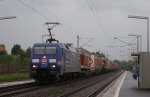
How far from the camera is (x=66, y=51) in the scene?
36.4m

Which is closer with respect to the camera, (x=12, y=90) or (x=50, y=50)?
(x=12, y=90)

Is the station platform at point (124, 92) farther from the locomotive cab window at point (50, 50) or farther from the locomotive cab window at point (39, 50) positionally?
the locomotive cab window at point (39, 50)

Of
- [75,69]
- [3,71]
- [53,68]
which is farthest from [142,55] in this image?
[3,71]

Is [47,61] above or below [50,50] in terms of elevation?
below

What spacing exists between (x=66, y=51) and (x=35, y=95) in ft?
46.4

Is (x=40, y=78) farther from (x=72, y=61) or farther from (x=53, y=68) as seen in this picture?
(x=72, y=61)

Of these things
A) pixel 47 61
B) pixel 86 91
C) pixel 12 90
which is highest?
pixel 47 61

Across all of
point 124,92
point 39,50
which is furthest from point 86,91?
point 39,50

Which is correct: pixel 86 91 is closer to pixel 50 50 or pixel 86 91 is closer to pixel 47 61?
pixel 47 61

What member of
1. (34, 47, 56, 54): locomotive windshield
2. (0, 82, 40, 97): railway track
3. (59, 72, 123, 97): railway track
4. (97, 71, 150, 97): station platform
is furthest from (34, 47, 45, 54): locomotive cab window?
(97, 71, 150, 97): station platform

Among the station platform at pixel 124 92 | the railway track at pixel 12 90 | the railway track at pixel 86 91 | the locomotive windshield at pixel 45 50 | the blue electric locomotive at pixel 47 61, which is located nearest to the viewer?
the railway track at pixel 12 90

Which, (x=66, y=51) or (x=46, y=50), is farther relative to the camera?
(x=66, y=51)

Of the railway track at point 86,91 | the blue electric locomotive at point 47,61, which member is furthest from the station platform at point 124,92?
the blue electric locomotive at point 47,61

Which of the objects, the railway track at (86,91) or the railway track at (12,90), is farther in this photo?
the railway track at (86,91)
